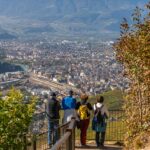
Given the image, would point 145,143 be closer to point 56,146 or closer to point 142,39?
point 142,39

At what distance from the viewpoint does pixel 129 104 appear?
1209cm

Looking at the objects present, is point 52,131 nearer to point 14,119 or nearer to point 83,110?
point 83,110

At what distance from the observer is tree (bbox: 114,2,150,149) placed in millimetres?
11328

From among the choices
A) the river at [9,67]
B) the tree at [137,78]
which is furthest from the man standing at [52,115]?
the river at [9,67]

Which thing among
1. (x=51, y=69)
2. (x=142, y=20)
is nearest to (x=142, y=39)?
(x=142, y=20)

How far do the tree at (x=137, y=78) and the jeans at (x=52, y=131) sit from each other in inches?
67.0

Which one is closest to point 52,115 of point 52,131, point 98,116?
point 52,131

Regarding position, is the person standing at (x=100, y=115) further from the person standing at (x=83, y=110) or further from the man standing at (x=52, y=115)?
the man standing at (x=52, y=115)

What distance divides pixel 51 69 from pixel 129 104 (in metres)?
105

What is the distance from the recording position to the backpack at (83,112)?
1296 cm

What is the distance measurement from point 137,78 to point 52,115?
254 cm

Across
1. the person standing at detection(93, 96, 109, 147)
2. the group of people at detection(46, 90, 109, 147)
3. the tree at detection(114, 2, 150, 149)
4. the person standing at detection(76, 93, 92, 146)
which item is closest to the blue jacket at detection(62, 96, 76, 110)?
the group of people at detection(46, 90, 109, 147)

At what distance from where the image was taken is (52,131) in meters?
12.9

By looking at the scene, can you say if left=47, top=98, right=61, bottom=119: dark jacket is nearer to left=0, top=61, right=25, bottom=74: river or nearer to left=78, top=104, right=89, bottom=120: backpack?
left=78, top=104, right=89, bottom=120: backpack
